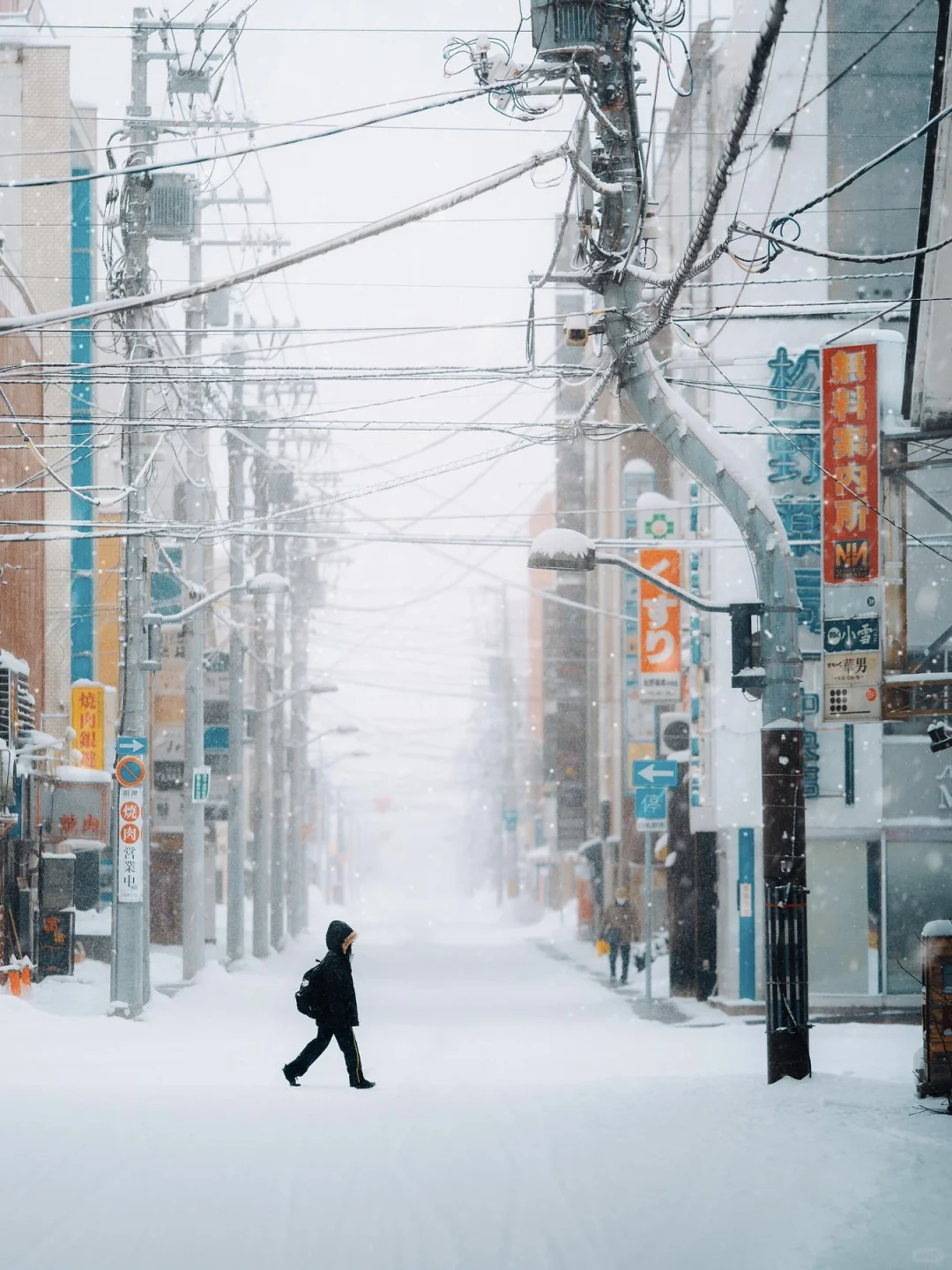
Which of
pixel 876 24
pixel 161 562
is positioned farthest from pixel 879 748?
pixel 161 562

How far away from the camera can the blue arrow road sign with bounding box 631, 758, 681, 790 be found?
28219 mm

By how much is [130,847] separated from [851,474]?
11.0m

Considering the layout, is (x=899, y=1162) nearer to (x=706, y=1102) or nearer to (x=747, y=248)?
(x=706, y=1102)

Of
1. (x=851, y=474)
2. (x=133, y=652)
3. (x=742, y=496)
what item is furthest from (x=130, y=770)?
(x=742, y=496)

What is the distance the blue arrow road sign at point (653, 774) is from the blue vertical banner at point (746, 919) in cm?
143

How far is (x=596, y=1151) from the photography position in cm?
1223

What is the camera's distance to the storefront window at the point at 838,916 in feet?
89.1

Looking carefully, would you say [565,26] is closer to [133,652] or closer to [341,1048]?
[341,1048]

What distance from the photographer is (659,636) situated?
103 ft

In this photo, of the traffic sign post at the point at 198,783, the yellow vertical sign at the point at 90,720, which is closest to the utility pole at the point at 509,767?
→ the yellow vertical sign at the point at 90,720

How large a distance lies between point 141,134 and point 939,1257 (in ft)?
69.3

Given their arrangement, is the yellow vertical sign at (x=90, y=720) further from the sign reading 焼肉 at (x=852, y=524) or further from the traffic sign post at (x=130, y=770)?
the sign reading 焼肉 at (x=852, y=524)

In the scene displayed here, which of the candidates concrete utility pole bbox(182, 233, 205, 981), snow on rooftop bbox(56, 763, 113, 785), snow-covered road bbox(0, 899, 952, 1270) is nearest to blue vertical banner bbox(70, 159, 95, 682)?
snow on rooftop bbox(56, 763, 113, 785)

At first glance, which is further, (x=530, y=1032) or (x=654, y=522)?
(x=654, y=522)
